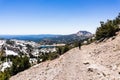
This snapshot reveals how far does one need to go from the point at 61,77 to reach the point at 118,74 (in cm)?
916

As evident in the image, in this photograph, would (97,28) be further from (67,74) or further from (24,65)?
(67,74)

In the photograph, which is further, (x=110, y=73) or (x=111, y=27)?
(x=111, y=27)

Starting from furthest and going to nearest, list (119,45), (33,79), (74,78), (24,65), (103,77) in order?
(24,65) < (119,45) < (33,79) < (74,78) < (103,77)

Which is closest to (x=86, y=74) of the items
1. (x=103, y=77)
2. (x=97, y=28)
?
(x=103, y=77)

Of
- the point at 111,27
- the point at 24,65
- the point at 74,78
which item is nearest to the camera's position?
the point at 74,78

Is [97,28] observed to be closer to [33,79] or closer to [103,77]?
[33,79]

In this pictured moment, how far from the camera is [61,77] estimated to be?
36.6 m

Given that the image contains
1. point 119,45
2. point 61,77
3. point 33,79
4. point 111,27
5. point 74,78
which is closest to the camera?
point 74,78

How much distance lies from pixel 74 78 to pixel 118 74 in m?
6.14

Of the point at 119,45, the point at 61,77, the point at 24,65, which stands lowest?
the point at 24,65

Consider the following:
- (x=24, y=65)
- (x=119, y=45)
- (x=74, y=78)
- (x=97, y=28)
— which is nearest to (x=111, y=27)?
(x=97, y=28)

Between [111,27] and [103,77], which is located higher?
[111,27]

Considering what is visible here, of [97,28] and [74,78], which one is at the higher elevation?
[97,28]

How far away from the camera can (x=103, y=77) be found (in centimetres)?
3020
